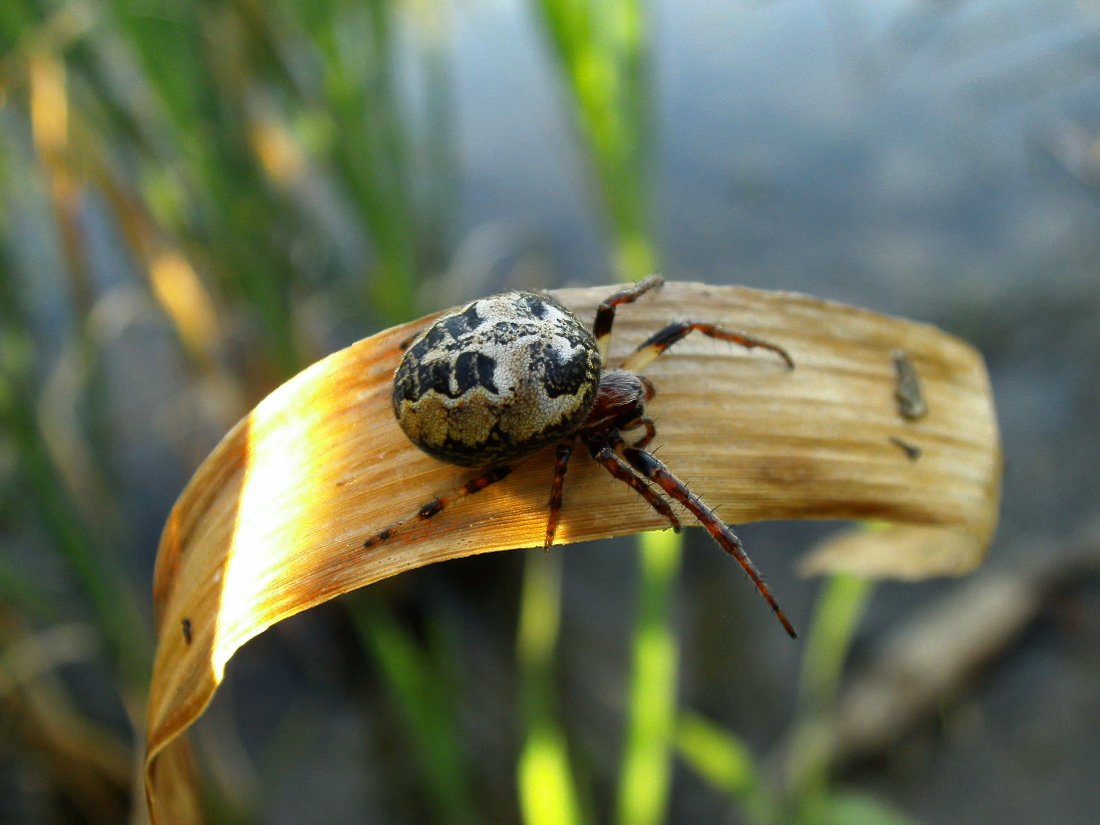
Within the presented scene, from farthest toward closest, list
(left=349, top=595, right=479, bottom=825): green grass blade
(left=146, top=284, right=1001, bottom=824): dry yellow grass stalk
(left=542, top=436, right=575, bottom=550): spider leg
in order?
1. (left=349, top=595, right=479, bottom=825): green grass blade
2. (left=542, top=436, right=575, bottom=550): spider leg
3. (left=146, top=284, right=1001, bottom=824): dry yellow grass stalk

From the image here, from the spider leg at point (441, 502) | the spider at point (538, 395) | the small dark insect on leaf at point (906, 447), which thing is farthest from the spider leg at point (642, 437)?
the small dark insect on leaf at point (906, 447)

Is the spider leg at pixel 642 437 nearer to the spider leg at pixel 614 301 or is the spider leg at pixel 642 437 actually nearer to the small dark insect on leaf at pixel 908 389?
the spider leg at pixel 614 301

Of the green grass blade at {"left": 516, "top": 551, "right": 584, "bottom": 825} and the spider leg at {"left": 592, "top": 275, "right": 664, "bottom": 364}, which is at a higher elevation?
the spider leg at {"left": 592, "top": 275, "right": 664, "bottom": 364}

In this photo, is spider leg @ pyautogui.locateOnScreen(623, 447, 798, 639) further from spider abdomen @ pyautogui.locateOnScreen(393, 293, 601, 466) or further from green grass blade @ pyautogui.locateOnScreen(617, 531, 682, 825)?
green grass blade @ pyautogui.locateOnScreen(617, 531, 682, 825)

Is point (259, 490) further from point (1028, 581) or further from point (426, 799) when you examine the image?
point (1028, 581)

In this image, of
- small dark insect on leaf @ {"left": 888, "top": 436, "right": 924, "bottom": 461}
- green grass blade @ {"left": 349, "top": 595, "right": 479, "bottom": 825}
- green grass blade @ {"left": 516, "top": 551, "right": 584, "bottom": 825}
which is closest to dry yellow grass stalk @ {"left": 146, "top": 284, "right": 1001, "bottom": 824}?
small dark insect on leaf @ {"left": 888, "top": 436, "right": 924, "bottom": 461}
